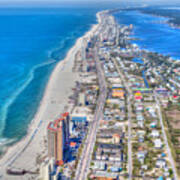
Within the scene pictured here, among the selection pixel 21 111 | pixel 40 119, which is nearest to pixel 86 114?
pixel 40 119

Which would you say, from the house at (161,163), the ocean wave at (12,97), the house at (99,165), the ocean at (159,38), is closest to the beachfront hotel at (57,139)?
the house at (99,165)

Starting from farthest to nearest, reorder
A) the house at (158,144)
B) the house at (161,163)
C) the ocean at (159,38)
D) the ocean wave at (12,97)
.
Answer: the ocean at (159,38), the ocean wave at (12,97), the house at (158,144), the house at (161,163)

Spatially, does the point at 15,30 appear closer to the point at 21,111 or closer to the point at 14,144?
the point at 21,111

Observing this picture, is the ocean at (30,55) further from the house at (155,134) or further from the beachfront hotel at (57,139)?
the house at (155,134)

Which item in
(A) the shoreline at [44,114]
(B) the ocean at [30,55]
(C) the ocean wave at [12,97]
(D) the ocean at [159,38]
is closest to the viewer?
(A) the shoreline at [44,114]

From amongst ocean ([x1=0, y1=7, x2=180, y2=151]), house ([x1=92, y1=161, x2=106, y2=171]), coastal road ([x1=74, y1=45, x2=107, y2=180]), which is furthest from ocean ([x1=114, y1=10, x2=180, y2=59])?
house ([x1=92, y1=161, x2=106, y2=171])

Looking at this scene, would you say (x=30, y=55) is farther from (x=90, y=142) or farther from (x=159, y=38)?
(x=159, y=38)

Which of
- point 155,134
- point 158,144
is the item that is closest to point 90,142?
point 158,144
